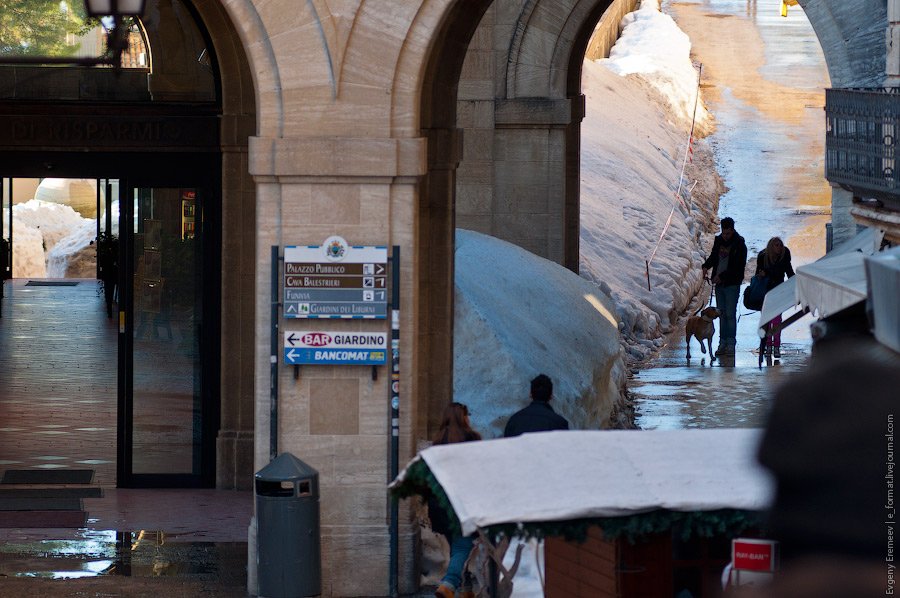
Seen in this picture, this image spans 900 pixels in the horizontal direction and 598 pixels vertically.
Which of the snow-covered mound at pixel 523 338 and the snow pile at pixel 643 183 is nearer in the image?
the snow-covered mound at pixel 523 338

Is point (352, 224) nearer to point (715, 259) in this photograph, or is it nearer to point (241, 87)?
point (241, 87)

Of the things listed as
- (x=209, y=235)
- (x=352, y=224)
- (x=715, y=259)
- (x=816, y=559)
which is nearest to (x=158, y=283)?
(x=209, y=235)

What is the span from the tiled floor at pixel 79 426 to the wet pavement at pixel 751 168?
20.2 ft

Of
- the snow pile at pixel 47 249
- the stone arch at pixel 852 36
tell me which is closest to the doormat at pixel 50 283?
the snow pile at pixel 47 249

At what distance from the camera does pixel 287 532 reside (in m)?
8.88

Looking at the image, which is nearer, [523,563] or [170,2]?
[523,563]

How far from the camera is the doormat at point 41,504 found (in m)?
11.9

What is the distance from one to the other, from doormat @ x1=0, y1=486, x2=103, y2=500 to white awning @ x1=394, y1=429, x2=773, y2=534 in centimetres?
640

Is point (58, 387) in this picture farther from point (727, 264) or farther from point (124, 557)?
point (727, 264)

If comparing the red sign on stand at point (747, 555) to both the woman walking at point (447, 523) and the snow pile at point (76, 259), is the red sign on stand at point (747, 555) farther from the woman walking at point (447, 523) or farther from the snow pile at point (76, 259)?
the snow pile at point (76, 259)

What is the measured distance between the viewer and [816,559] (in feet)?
3.26

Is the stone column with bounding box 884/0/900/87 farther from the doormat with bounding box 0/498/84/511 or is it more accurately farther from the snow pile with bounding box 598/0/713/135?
the snow pile with bounding box 598/0/713/135

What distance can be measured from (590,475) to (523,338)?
28.0ft

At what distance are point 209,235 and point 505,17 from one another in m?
7.36
